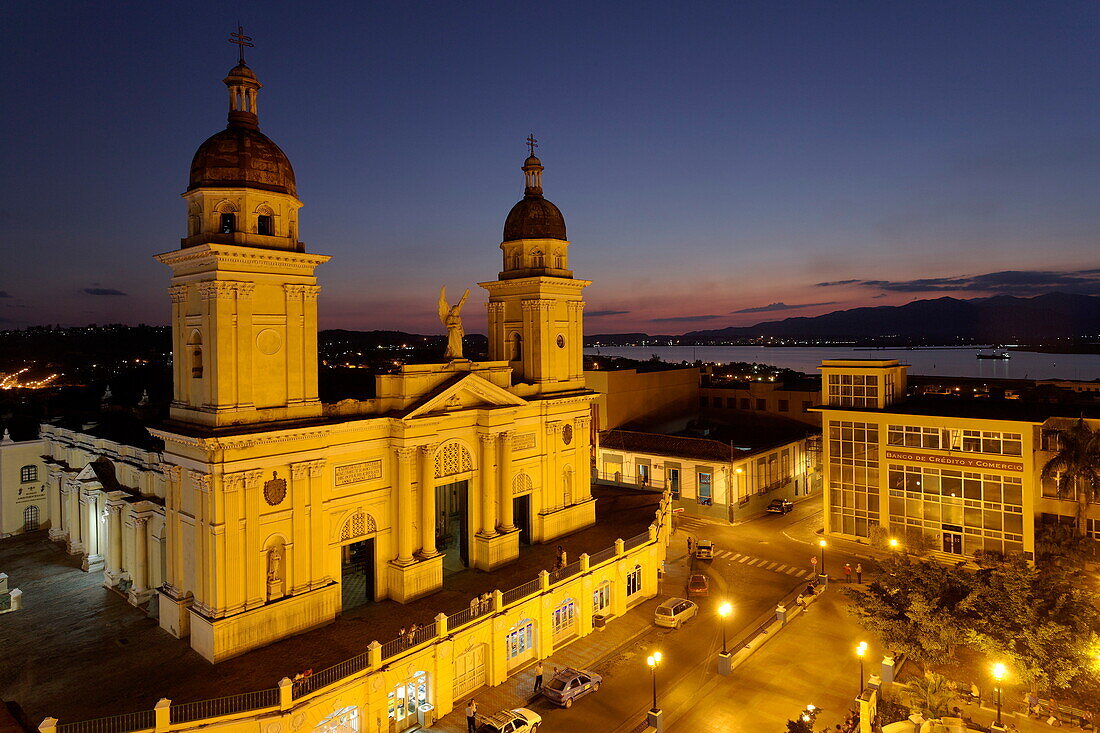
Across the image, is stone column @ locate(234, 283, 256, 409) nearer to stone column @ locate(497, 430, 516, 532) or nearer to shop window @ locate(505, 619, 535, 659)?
stone column @ locate(497, 430, 516, 532)

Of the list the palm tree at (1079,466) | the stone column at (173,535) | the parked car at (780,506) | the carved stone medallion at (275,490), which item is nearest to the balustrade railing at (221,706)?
the stone column at (173,535)

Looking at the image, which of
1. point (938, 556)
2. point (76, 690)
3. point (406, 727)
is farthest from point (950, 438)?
point (76, 690)

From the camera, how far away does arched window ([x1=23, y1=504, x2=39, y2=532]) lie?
113 ft

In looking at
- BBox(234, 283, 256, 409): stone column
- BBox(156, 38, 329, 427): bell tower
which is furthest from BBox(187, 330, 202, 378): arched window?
BBox(234, 283, 256, 409): stone column

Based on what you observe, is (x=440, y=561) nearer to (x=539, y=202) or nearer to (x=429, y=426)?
(x=429, y=426)

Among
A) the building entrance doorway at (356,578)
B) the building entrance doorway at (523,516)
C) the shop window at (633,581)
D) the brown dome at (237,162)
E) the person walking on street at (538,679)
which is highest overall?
the brown dome at (237,162)

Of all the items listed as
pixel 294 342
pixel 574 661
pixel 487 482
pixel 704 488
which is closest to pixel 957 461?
pixel 704 488

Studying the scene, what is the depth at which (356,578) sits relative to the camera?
27.2 meters

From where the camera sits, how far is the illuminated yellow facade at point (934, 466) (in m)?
33.3

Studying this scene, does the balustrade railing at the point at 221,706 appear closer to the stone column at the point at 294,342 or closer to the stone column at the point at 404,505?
the stone column at the point at 404,505

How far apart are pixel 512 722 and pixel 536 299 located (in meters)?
18.6

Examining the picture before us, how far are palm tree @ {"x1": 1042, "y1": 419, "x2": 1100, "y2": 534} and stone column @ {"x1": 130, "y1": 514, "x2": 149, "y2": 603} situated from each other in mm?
43100

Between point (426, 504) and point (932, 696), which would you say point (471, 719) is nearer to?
point (426, 504)

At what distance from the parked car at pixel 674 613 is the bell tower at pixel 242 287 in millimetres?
17343
